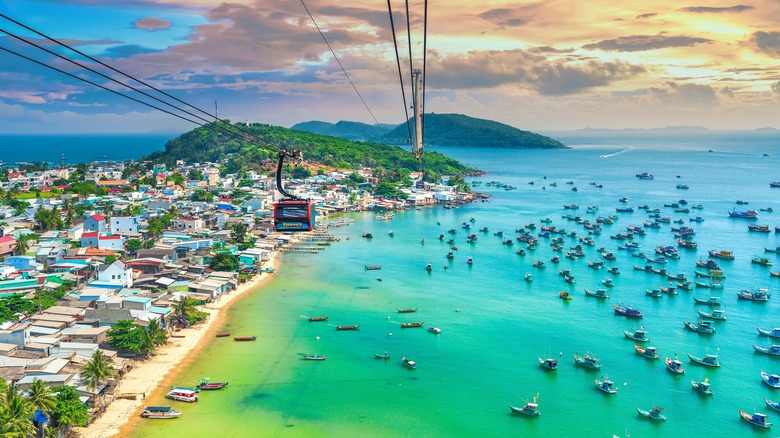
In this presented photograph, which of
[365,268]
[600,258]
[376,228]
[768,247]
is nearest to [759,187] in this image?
[768,247]

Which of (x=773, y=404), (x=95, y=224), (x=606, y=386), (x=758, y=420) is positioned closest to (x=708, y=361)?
(x=773, y=404)

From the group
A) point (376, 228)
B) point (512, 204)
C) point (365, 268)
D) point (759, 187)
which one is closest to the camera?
point (365, 268)

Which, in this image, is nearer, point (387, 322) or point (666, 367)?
point (666, 367)

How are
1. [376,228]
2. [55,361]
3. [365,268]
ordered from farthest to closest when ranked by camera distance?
[376,228] → [365,268] → [55,361]

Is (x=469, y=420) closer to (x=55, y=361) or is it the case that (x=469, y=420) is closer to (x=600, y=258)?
(x=55, y=361)

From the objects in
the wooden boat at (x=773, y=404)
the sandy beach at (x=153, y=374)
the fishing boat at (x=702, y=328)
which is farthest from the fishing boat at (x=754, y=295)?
the sandy beach at (x=153, y=374)

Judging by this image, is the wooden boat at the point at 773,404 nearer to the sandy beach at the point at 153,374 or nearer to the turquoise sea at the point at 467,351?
the turquoise sea at the point at 467,351

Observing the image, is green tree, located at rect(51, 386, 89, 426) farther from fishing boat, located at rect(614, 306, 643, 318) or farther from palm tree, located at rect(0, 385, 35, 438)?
fishing boat, located at rect(614, 306, 643, 318)

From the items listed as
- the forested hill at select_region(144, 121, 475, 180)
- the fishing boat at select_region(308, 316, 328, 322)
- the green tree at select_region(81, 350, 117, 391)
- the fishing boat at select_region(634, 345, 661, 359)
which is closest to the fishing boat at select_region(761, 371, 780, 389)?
the fishing boat at select_region(634, 345, 661, 359)
